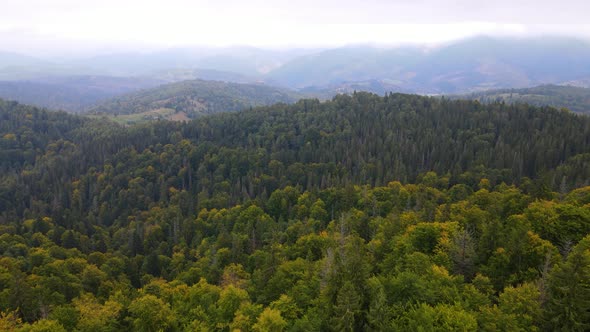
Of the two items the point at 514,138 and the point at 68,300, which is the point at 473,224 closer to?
the point at 68,300

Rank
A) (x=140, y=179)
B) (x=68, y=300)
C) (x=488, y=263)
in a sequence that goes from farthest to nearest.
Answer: (x=140, y=179), (x=68, y=300), (x=488, y=263)

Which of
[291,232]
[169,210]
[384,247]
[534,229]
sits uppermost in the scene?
[534,229]

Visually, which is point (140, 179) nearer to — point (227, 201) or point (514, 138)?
point (227, 201)

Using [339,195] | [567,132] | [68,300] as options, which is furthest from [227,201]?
[567,132]

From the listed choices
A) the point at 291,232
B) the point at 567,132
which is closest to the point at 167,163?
the point at 291,232

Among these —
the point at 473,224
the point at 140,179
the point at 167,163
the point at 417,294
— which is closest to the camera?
the point at 417,294

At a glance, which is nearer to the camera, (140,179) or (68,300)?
(68,300)

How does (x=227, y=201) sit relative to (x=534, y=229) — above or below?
below
